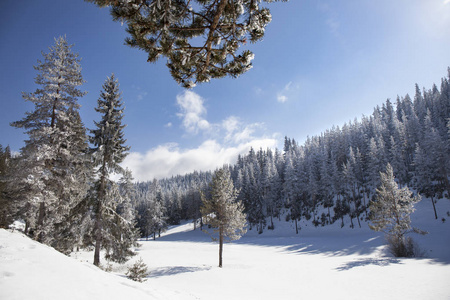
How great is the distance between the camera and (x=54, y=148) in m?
12.7

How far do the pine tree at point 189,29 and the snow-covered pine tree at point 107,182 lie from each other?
1230 centimetres

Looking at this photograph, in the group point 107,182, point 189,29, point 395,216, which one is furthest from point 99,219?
point 395,216

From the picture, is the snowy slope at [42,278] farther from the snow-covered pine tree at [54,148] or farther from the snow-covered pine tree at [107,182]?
the snow-covered pine tree at [107,182]

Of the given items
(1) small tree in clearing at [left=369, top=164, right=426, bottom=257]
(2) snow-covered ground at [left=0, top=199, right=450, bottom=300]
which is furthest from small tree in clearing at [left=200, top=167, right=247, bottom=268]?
(1) small tree in clearing at [left=369, top=164, right=426, bottom=257]

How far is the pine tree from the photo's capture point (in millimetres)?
4473

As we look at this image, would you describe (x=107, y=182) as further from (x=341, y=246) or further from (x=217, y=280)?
(x=341, y=246)

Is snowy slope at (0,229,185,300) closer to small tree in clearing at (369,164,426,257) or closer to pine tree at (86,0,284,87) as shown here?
pine tree at (86,0,284,87)

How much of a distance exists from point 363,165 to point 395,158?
29.8 ft

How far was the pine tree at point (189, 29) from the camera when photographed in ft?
14.7

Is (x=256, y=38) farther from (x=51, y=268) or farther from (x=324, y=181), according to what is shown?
(x=324, y=181)

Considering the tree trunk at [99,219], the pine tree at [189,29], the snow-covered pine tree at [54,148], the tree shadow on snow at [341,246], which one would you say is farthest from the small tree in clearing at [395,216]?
the snow-covered pine tree at [54,148]

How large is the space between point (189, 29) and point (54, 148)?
12.9 m

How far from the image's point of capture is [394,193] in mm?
22094

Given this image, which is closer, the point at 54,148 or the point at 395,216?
the point at 54,148
